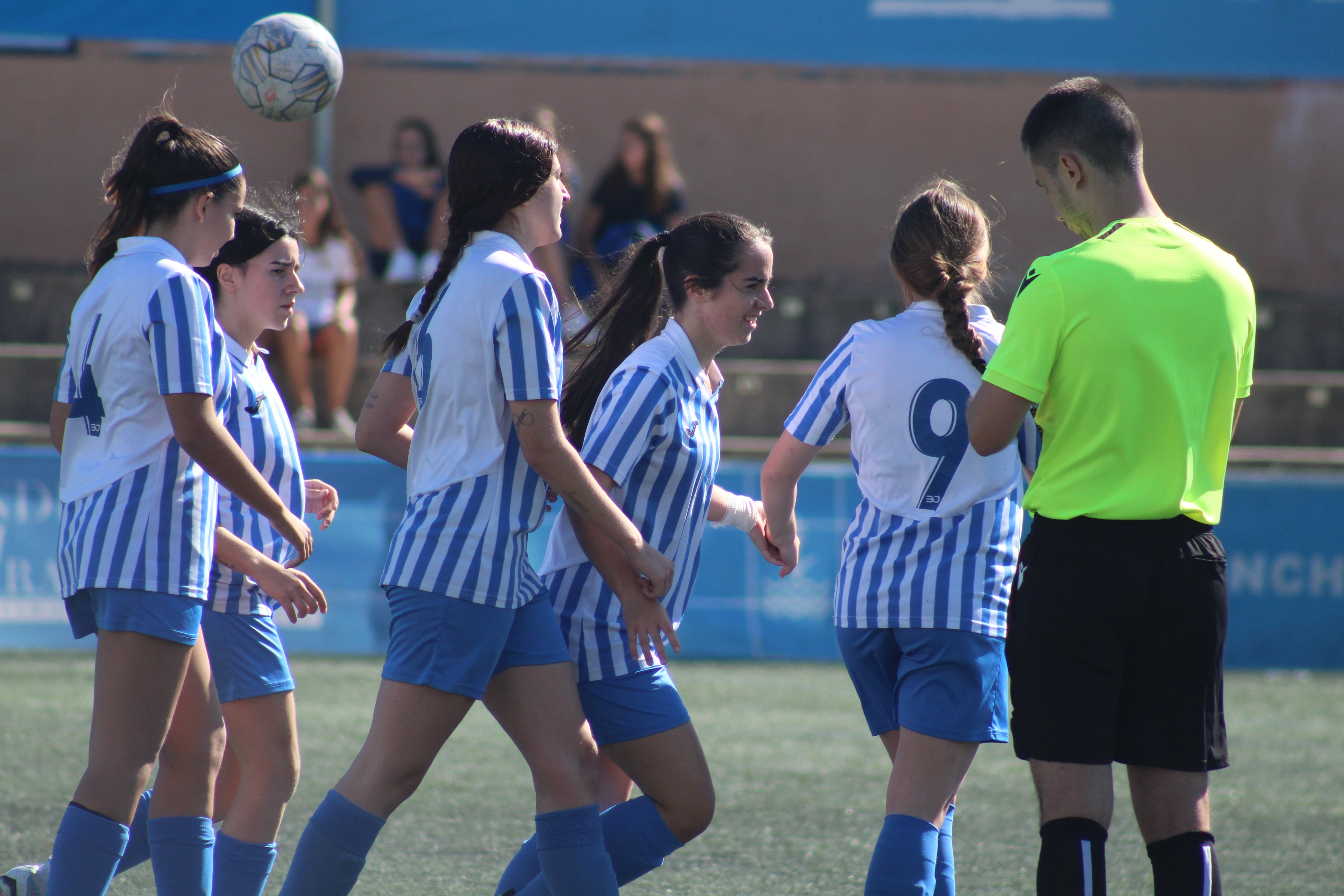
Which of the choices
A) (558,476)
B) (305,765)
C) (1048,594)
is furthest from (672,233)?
(305,765)

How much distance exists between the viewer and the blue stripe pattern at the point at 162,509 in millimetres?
2834

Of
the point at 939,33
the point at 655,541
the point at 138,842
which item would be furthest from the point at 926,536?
the point at 939,33

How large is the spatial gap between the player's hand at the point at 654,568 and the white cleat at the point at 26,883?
1.61m

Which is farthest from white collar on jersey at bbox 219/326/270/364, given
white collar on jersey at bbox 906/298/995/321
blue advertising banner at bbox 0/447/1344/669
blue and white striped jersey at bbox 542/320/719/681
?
blue advertising banner at bbox 0/447/1344/669

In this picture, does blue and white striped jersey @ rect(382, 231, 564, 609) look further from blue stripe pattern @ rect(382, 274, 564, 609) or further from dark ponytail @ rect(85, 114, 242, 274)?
dark ponytail @ rect(85, 114, 242, 274)

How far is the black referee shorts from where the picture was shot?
8.98 feet

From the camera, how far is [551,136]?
9.93 ft

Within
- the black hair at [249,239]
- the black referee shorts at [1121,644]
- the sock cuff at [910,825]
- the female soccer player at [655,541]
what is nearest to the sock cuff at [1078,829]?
the black referee shorts at [1121,644]

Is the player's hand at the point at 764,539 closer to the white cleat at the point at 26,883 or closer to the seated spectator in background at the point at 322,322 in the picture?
the white cleat at the point at 26,883

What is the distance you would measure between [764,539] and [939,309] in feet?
2.55

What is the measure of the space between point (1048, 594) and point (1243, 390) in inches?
23.7

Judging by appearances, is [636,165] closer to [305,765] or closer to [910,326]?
[305,765]

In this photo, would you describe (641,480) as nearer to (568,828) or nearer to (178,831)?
(568,828)

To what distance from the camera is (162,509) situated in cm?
289
